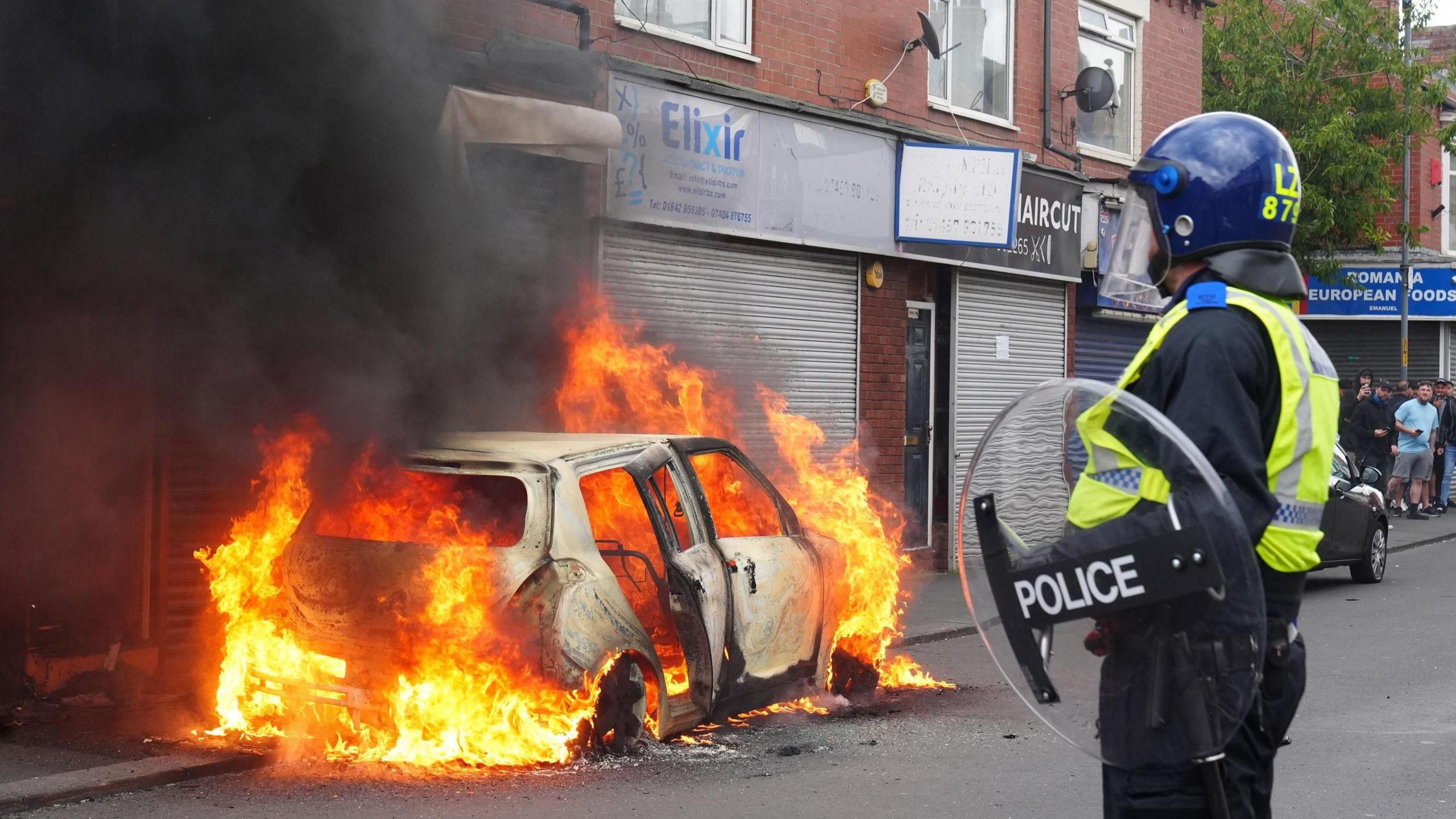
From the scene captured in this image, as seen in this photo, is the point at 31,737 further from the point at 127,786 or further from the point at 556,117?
the point at 556,117

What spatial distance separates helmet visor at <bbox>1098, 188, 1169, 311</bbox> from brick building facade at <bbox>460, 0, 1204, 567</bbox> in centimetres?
731

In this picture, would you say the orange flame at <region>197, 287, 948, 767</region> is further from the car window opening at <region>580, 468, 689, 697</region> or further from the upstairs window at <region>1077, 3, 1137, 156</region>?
the upstairs window at <region>1077, 3, 1137, 156</region>

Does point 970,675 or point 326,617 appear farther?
point 970,675

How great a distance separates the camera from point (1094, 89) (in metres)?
15.8

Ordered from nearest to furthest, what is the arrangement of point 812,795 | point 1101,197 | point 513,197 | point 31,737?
point 812,795 → point 31,737 → point 513,197 → point 1101,197

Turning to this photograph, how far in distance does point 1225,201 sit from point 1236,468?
585 millimetres

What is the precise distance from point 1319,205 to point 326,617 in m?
17.0

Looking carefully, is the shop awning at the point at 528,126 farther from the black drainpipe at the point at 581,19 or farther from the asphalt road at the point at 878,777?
the asphalt road at the point at 878,777

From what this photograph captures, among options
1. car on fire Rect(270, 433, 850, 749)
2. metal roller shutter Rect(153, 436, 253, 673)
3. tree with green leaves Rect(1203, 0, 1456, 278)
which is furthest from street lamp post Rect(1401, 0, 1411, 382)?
metal roller shutter Rect(153, 436, 253, 673)

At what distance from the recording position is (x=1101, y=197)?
16453mm

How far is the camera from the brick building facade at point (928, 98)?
11.1 meters

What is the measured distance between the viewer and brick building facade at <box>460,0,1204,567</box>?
11.1 meters

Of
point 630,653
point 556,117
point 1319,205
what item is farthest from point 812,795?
point 1319,205

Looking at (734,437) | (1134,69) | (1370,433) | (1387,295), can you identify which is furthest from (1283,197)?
(1387,295)
